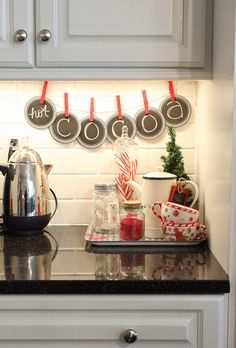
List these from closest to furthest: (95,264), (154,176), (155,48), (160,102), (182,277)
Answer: (182,277)
(95,264)
(155,48)
(154,176)
(160,102)

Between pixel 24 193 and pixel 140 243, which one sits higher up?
pixel 24 193

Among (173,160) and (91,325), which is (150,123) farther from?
(91,325)

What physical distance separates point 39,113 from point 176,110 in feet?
1.58

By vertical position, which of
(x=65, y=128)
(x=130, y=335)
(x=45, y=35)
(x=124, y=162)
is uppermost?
(x=45, y=35)

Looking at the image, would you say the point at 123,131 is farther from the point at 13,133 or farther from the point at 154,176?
the point at 13,133

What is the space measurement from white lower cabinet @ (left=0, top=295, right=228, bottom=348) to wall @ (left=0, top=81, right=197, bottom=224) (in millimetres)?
674

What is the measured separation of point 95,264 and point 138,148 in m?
0.60

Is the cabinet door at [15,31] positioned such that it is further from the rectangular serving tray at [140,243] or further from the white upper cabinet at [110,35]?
the rectangular serving tray at [140,243]

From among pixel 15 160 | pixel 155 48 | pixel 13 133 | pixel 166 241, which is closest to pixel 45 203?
pixel 15 160

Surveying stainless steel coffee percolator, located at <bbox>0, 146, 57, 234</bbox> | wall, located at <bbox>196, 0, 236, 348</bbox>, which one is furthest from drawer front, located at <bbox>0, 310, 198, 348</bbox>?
stainless steel coffee percolator, located at <bbox>0, 146, 57, 234</bbox>

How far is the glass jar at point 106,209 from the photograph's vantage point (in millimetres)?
1725

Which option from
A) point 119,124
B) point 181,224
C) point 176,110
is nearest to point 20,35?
point 119,124

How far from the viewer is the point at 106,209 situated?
5.72 ft

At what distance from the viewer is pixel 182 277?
51.7 inches
